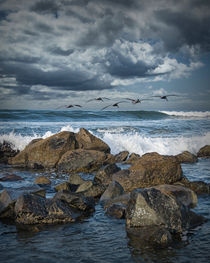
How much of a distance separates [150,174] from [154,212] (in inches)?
99.9

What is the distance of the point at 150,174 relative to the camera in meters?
6.94

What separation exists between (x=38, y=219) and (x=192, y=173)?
5.84 meters

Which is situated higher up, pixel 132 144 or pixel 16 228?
pixel 132 144

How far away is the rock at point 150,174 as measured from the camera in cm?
681

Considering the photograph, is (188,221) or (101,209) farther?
(101,209)

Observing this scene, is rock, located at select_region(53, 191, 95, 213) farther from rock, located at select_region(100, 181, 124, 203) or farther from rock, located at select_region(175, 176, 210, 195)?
rock, located at select_region(175, 176, 210, 195)

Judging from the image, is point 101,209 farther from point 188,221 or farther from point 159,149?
point 159,149

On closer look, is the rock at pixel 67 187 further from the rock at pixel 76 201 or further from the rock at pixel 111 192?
the rock at pixel 76 201

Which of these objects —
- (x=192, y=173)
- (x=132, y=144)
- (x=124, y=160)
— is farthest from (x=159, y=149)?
(x=192, y=173)

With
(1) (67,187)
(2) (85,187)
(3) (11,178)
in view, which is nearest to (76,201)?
Result: (2) (85,187)

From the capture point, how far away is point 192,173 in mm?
8898

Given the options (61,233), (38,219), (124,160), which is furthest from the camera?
(124,160)

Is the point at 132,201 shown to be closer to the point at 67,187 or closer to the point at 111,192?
the point at 111,192

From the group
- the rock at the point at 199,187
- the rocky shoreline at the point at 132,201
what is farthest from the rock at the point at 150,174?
the rock at the point at 199,187
